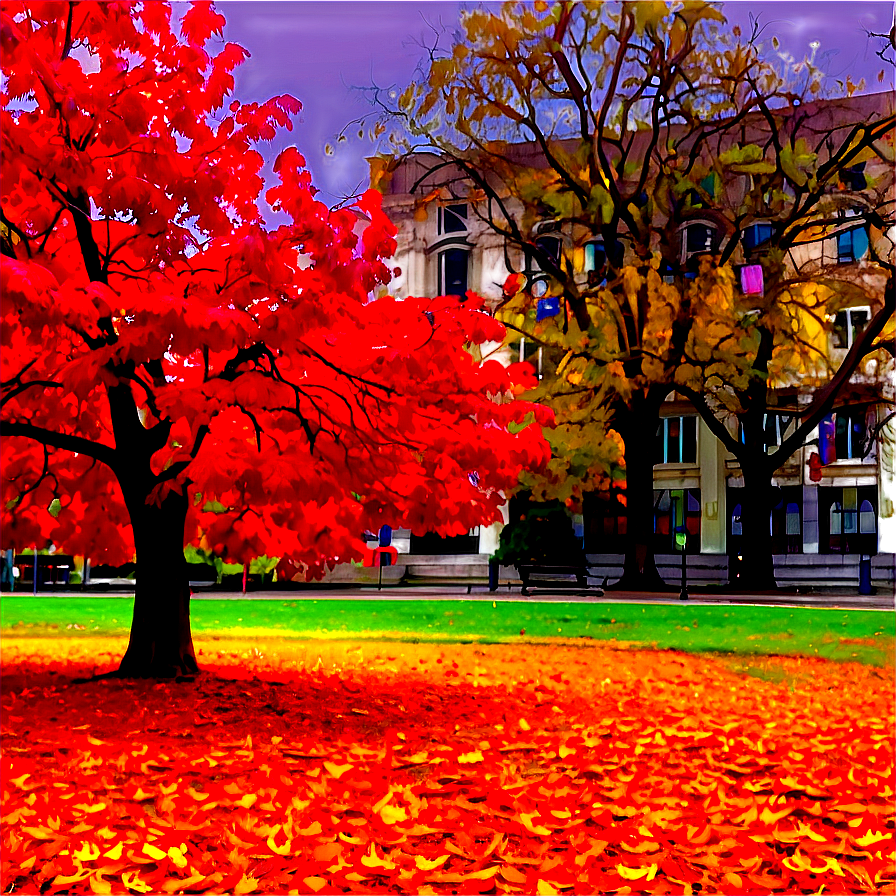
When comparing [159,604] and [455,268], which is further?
[455,268]

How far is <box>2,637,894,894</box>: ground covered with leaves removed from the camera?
452 cm

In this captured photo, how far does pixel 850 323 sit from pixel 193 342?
24719 millimetres

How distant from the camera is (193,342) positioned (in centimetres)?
728

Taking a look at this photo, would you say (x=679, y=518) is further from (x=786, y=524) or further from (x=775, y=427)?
(x=775, y=427)

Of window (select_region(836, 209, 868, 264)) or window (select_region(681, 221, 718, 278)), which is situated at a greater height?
window (select_region(681, 221, 718, 278))

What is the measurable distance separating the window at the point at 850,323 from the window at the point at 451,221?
10278mm

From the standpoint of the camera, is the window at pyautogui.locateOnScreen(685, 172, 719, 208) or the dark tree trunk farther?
the window at pyautogui.locateOnScreen(685, 172, 719, 208)

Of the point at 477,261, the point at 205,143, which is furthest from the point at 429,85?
the point at 205,143

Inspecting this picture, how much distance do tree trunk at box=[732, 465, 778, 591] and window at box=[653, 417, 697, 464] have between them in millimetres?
11586

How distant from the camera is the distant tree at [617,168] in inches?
926

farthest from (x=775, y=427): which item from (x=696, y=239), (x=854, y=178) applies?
(x=696, y=239)

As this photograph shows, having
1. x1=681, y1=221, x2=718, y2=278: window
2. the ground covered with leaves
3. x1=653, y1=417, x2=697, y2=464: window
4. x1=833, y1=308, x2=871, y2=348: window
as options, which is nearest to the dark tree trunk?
x1=833, y1=308, x2=871, y2=348: window

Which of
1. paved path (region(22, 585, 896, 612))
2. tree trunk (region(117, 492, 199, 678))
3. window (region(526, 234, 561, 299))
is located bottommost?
paved path (region(22, 585, 896, 612))

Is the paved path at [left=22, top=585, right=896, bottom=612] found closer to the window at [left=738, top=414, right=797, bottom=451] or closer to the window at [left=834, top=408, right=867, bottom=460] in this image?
the window at [left=834, top=408, right=867, bottom=460]
